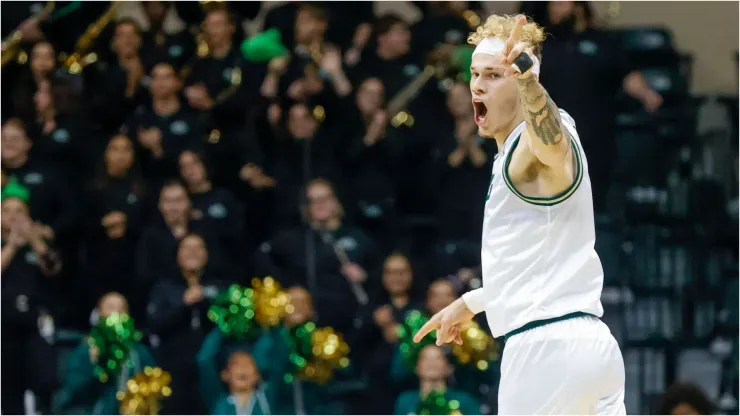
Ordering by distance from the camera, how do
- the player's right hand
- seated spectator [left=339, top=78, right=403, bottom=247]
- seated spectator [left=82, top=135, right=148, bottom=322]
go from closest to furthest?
the player's right hand, seated spectator [left=82, top=135, right=148, bottom=322], seated spectator [left=339, top=78, right=403, bottom=247]

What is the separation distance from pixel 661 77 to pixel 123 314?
4.16 metres

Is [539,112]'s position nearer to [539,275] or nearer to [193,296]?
[539,275]

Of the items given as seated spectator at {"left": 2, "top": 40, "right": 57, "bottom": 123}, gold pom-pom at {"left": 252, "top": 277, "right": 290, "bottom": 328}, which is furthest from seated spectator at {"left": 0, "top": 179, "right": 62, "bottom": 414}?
gold pom-pom at {"left": 252, "top": 277, "right": 290, "bottom": 328}

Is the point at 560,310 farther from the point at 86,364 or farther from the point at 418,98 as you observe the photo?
the point at 418,98

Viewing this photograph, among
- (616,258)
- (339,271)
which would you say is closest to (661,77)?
(616,258)

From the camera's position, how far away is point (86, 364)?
8.95 m

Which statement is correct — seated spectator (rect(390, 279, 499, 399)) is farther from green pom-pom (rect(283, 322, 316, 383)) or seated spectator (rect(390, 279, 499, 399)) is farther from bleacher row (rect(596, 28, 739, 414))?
bleacher row (rect(596, 28, 739, 414))

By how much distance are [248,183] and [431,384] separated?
2205 millimetres

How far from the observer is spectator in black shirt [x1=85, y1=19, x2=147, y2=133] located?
1032 cm

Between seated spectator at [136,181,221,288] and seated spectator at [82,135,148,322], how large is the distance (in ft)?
0.34

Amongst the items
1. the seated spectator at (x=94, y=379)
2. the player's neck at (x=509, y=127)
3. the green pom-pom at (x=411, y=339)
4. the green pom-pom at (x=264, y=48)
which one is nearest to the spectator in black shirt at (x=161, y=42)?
the green pom-pom at (x=264, y=48)

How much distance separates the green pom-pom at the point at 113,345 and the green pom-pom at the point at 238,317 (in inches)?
20.4

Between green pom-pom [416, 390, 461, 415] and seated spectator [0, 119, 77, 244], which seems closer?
green pom-pom [416, 390, 461, 415]

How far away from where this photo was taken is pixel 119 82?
10414mm
